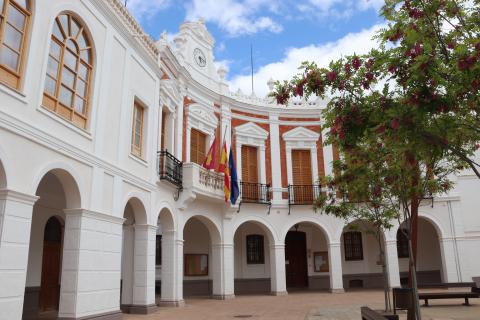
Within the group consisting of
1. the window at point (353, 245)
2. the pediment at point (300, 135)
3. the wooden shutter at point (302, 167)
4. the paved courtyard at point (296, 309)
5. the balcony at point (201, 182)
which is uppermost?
the pediment at point (300, 135)

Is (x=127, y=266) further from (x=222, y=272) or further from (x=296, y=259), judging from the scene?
(x=296, y=259)

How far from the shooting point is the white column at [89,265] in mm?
8867

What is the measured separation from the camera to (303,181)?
2027cm

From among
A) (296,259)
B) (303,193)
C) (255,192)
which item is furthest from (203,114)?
(296,259)

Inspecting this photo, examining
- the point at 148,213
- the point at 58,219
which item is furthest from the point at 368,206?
the point at 58,219

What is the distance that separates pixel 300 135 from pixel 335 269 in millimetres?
6066

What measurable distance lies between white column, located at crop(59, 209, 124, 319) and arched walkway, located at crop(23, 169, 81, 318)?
4.44 feet

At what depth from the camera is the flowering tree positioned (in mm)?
5156

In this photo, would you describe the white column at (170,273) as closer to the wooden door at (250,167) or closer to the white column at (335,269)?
the wooden door at (250,167)

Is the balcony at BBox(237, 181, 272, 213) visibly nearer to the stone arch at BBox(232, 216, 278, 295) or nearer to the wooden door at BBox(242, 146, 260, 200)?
the wooden door at BBox(242, 146, 260, 200)

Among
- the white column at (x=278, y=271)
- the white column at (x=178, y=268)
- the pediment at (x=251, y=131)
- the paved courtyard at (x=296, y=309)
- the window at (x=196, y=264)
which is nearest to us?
the paved courtyard at (x=296, y=309)

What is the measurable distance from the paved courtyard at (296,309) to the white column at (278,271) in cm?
132

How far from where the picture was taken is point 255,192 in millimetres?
19031

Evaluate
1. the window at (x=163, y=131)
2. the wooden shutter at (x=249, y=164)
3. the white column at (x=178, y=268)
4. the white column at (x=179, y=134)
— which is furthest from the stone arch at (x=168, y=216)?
the wooden shutter at (x=249, y=164)
